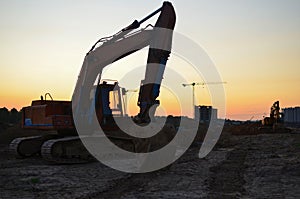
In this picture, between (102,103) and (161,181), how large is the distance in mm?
5956

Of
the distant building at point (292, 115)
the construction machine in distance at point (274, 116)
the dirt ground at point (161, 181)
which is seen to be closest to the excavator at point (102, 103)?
the dirt ground at point (161, 181)

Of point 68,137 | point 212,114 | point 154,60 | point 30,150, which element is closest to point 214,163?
point 154,60

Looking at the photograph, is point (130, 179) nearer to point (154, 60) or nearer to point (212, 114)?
point (154, 60)

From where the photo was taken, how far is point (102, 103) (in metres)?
16.6

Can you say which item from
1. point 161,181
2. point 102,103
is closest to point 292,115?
point 102,103

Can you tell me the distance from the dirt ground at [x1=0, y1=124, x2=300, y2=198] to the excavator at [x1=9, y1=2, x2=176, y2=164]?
1123 millimetres

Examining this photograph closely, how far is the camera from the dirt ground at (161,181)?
32.2 feet

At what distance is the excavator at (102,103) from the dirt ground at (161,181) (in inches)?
44.2

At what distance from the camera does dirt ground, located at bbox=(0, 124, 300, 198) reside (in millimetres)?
9805

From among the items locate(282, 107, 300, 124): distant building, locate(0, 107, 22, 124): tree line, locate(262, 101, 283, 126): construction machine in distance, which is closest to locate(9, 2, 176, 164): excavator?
locate(262, 101, 283, 126): construction machine in distance

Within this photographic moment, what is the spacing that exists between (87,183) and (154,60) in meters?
4.97

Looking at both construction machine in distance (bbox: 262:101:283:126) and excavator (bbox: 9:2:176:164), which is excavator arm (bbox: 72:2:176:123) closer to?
excavator (bbox: 9:2:176:164)

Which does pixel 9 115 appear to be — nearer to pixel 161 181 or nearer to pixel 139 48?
pixel 139 48

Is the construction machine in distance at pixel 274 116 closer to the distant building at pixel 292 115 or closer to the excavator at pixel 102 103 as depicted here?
the distant building at pixel 292 115
